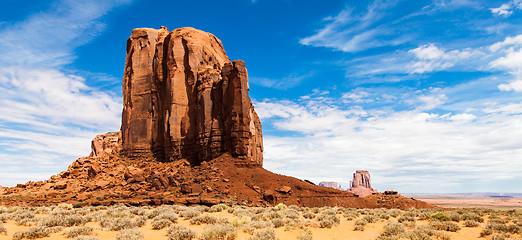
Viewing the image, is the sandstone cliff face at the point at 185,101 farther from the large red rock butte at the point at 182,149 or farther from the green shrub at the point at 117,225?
the green shrub at the point at 117,225

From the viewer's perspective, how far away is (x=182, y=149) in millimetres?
47531

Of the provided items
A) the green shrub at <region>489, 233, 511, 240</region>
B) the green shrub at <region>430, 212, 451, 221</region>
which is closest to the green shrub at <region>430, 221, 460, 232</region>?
the green shrub at <region>489, 233, 511, 240</region>

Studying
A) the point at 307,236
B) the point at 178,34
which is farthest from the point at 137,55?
the point at 307,236

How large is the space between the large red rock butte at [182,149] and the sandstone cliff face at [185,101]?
16cm

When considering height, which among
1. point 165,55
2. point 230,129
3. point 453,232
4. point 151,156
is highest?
point 165,55

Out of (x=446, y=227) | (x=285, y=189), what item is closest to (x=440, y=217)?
(x=446, y=227)

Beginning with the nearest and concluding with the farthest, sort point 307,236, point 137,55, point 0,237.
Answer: point 307,236, point 0,237, point 137,55

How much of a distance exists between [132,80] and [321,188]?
134ft

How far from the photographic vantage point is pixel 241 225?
13.1 meters

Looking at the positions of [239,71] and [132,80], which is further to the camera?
[132,80]

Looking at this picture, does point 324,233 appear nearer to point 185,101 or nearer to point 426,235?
point 426,235

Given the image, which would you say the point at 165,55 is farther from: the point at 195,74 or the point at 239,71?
the point at 239,71

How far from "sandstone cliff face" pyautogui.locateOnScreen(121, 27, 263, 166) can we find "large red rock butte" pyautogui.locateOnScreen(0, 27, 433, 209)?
0.51ft

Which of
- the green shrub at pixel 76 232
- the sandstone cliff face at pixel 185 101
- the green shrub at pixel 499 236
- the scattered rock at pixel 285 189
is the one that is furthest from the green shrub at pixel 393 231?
the sandstone cliff face at pixel 185 101
